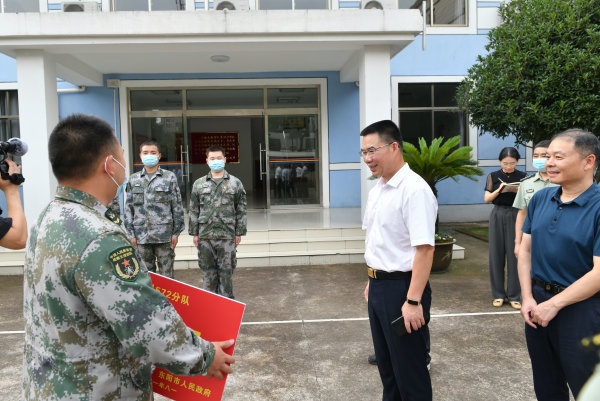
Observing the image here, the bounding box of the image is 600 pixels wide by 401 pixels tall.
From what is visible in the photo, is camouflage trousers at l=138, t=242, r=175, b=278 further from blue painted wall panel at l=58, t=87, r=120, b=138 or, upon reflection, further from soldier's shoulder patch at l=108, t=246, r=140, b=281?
blue painted wall panel at l=58, t=87, r=120, b=138

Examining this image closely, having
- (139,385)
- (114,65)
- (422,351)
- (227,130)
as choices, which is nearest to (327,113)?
(227,130)

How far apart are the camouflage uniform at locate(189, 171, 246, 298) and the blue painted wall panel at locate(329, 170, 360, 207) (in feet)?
18.4

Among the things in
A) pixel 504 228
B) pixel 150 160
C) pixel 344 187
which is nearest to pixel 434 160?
pixel 504 228

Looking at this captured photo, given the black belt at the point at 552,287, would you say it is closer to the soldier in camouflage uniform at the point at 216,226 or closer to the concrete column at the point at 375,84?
the soldier in camouflage uniform at the point at 216,226

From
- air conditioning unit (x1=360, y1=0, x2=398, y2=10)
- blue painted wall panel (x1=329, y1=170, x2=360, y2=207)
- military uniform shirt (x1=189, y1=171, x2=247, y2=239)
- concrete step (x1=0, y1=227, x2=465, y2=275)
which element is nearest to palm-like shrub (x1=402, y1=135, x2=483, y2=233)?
concrete step (x1=0, y1=227, x2=465, y2=275)

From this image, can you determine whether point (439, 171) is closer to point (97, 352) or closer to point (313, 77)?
point (313, 77)

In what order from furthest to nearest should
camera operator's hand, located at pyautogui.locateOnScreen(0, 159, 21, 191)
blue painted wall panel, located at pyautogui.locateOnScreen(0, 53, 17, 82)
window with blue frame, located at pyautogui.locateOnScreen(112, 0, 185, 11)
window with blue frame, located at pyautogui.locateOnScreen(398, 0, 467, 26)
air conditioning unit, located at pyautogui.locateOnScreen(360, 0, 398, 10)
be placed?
window with blue frame, located at pyautogui.locateOnScreen(398, 0, 467, 26)
blue painted wall panel, located at pyautogui.locateOnScreen(0, 53, 17, 82)
window with blue frame, located at pyautogui.locateOnScreen(112, 0, 185, 11)
air conditioning unit, located at pyautogui.locateOnScreen(360, 0, 398, 10)
camera operator's hand, located at pyautogui.locateOnScreen(0, 159, 21, 191)

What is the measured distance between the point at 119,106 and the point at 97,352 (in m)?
9.49

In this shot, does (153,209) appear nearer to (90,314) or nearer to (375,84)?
(90,314)

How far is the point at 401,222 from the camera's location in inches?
95.3

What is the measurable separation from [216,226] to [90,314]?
3.54 m

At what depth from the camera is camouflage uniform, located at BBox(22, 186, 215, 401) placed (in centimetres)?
129

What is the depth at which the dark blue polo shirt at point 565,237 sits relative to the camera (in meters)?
2.10

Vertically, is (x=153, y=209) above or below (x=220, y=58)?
below
